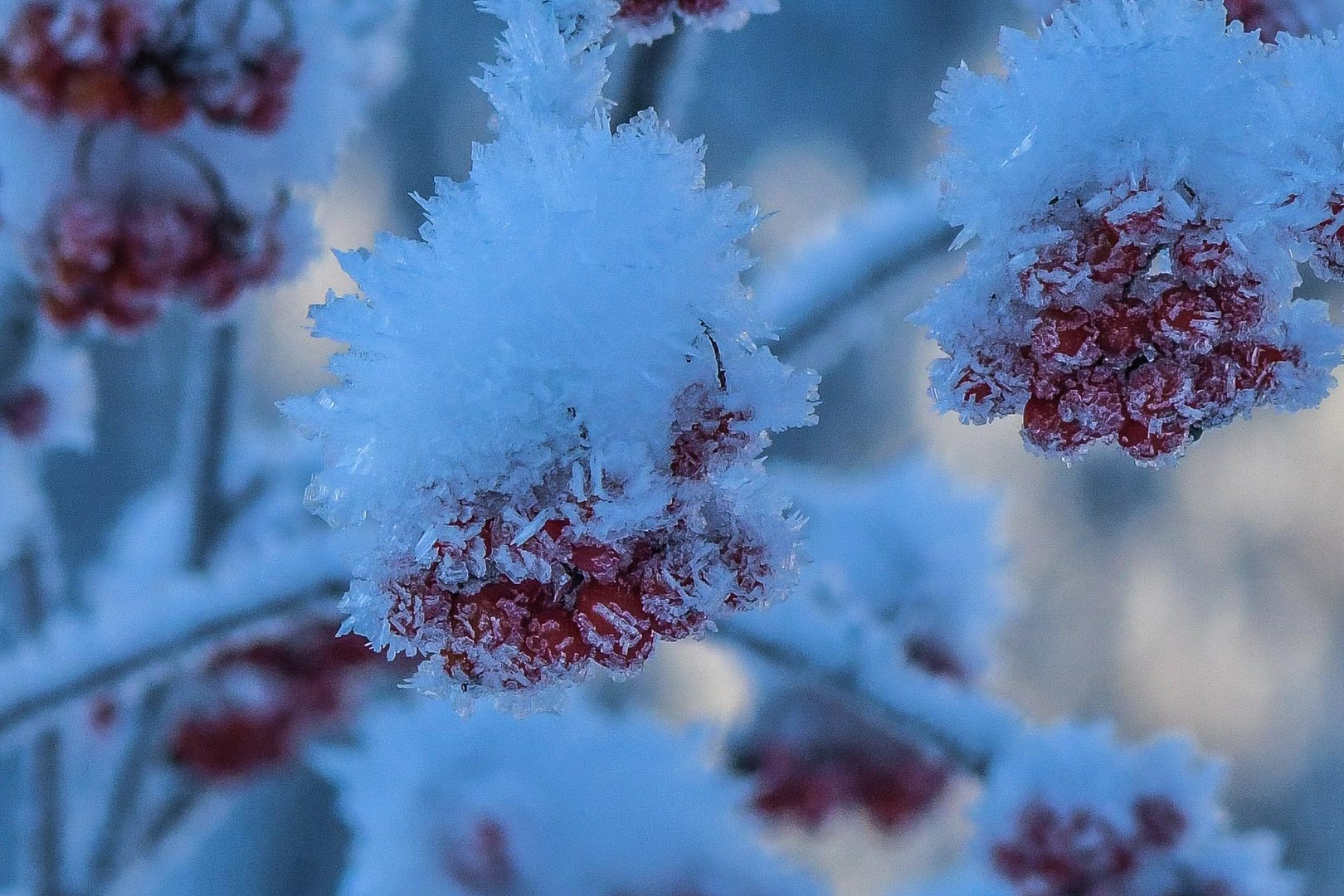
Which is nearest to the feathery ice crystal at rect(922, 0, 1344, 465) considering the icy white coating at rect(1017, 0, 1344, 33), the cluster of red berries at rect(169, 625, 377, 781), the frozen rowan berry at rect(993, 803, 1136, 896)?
the icy white coating at rect(1017, 0, 1344, 33)

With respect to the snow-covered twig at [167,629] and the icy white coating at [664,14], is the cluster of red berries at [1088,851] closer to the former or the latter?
the snow-covered twig at [167,629]

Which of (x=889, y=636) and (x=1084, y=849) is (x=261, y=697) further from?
(x=1084, y=849)

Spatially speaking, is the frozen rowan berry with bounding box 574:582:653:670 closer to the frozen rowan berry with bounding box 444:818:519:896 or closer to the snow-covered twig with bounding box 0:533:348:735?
the snow-covered twig with bounding box 0:533:348:735

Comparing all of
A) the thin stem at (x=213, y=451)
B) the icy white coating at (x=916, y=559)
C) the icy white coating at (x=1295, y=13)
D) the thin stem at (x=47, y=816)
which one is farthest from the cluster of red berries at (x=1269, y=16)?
the thin stem at (x=47, y=816)


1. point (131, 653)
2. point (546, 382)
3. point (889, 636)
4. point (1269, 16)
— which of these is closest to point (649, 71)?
point (1269, 16)

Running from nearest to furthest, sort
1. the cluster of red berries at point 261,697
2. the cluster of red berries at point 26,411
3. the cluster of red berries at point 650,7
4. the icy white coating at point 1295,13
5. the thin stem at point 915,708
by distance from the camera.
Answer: the cluster of red berries at point 650,7 → the icy white coating at point 1295,13 → the thin stem at point 915,708 → the cluster of red berries at point 26,411 → the cluster of red berries at point 261,697

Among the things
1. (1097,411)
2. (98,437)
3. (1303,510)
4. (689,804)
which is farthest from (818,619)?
(1303,510)
